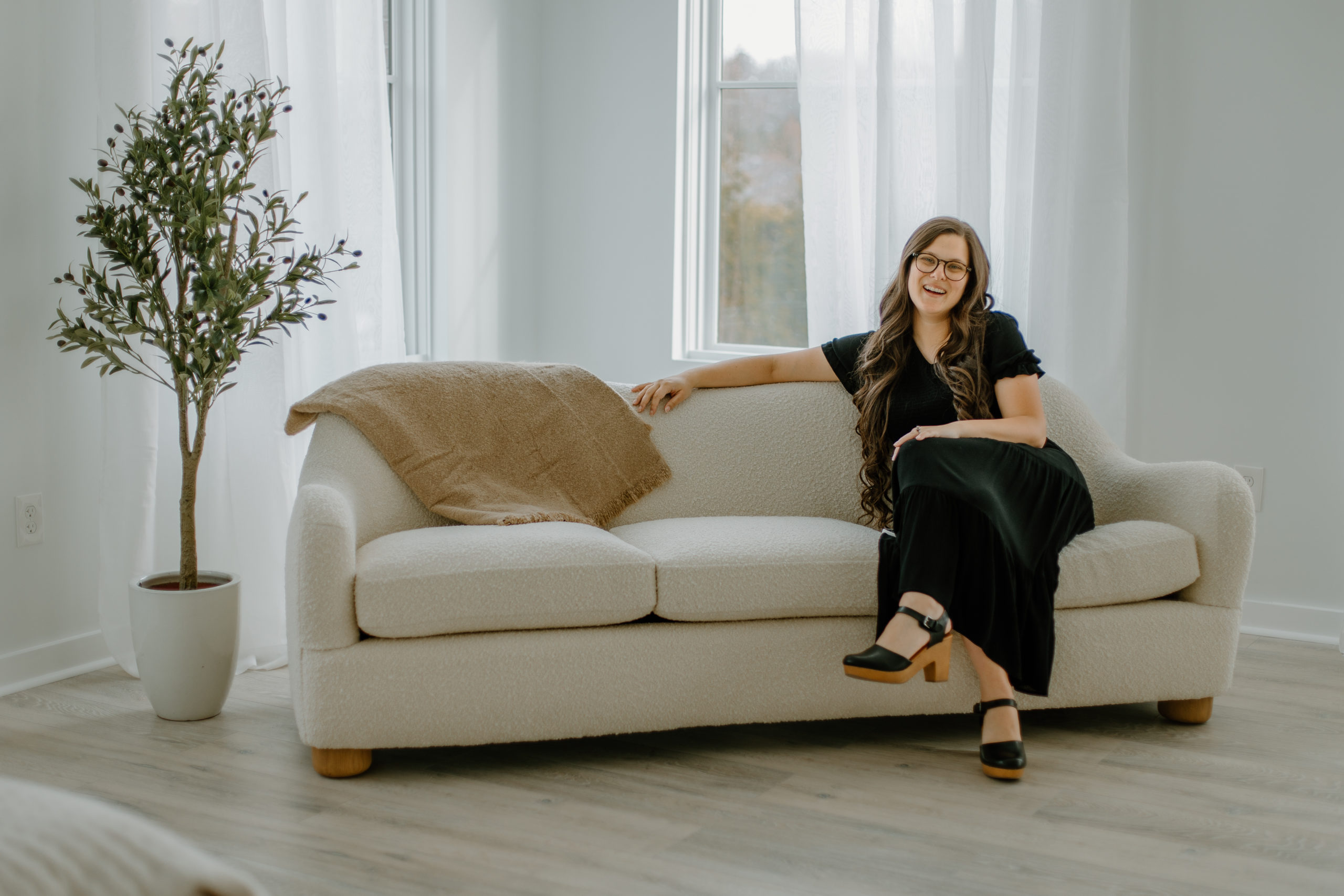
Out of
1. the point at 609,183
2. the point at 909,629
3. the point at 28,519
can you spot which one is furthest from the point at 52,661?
the point at 609,183

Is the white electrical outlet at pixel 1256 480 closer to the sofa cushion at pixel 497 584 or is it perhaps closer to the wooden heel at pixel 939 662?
the wooden heel at pixel 939 662

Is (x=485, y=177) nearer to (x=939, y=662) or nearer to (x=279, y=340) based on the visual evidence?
(x=279, y=340)

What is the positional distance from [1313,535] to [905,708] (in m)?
1.59

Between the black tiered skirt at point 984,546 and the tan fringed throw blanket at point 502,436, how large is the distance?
0.66 m

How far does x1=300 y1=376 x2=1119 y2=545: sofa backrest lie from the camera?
2.81m

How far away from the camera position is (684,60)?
4051 mm

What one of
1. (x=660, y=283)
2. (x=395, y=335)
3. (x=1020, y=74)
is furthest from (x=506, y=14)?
(x=1020, y=74)

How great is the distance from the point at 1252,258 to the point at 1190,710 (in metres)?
1.38

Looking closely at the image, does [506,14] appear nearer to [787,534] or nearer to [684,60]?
[684,60]

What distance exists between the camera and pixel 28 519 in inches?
107

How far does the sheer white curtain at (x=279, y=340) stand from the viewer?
8.95ft

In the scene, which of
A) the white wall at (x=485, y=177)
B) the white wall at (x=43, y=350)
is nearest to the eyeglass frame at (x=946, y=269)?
the white wall at (x=485, y=177)

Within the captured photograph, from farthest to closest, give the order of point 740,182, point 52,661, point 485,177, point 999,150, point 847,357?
point 740,182 < point 485,177 < point 999,150 < point 847,357 < point 52,661

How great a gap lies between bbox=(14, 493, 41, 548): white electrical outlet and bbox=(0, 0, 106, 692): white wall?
0.05 ft
